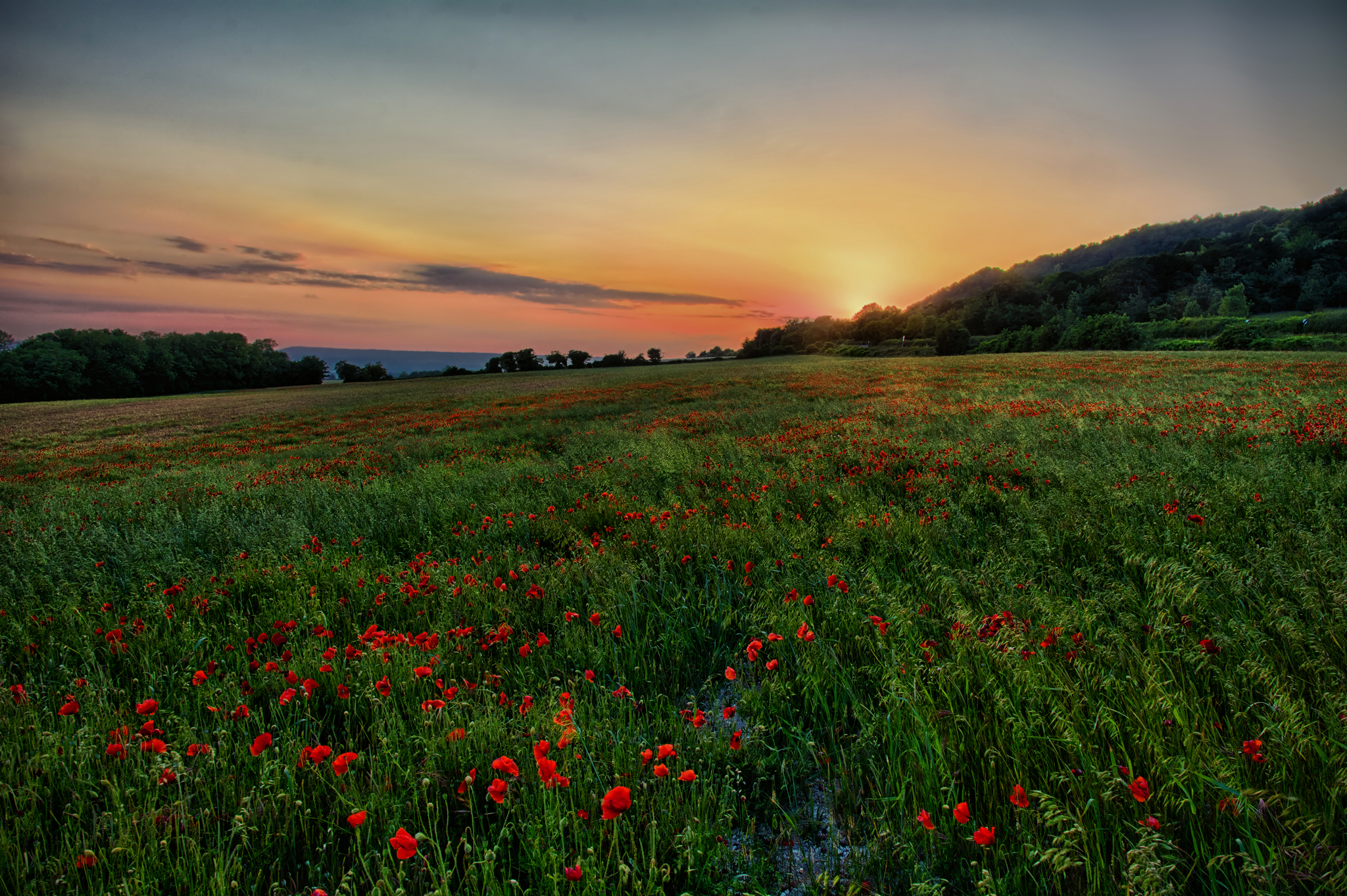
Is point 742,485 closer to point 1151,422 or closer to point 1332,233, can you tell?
point 1151,422

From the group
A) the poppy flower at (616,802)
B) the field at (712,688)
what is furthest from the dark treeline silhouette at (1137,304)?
the poppy flower at (616,802)

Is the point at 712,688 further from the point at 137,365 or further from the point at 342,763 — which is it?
the point at 137,365

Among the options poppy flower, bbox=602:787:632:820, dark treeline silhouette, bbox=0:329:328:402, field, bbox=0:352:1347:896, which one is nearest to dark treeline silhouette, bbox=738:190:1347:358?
field, bbox=0:352:1347:896

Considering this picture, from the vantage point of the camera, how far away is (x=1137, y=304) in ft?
264

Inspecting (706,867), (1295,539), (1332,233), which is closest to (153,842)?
(706,867)

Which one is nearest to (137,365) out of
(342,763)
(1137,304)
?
(342,763)

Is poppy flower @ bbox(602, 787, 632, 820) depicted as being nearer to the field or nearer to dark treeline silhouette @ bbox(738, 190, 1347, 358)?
the field

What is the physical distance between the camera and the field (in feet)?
5.95

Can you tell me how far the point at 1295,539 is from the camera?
3770 mm

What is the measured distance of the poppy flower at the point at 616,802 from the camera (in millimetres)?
1642

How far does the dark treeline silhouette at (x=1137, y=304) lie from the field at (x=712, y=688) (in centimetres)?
5580

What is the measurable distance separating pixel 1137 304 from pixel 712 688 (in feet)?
351

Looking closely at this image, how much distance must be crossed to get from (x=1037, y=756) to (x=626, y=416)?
14767 millimetres

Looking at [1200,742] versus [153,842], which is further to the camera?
[1200,742]
